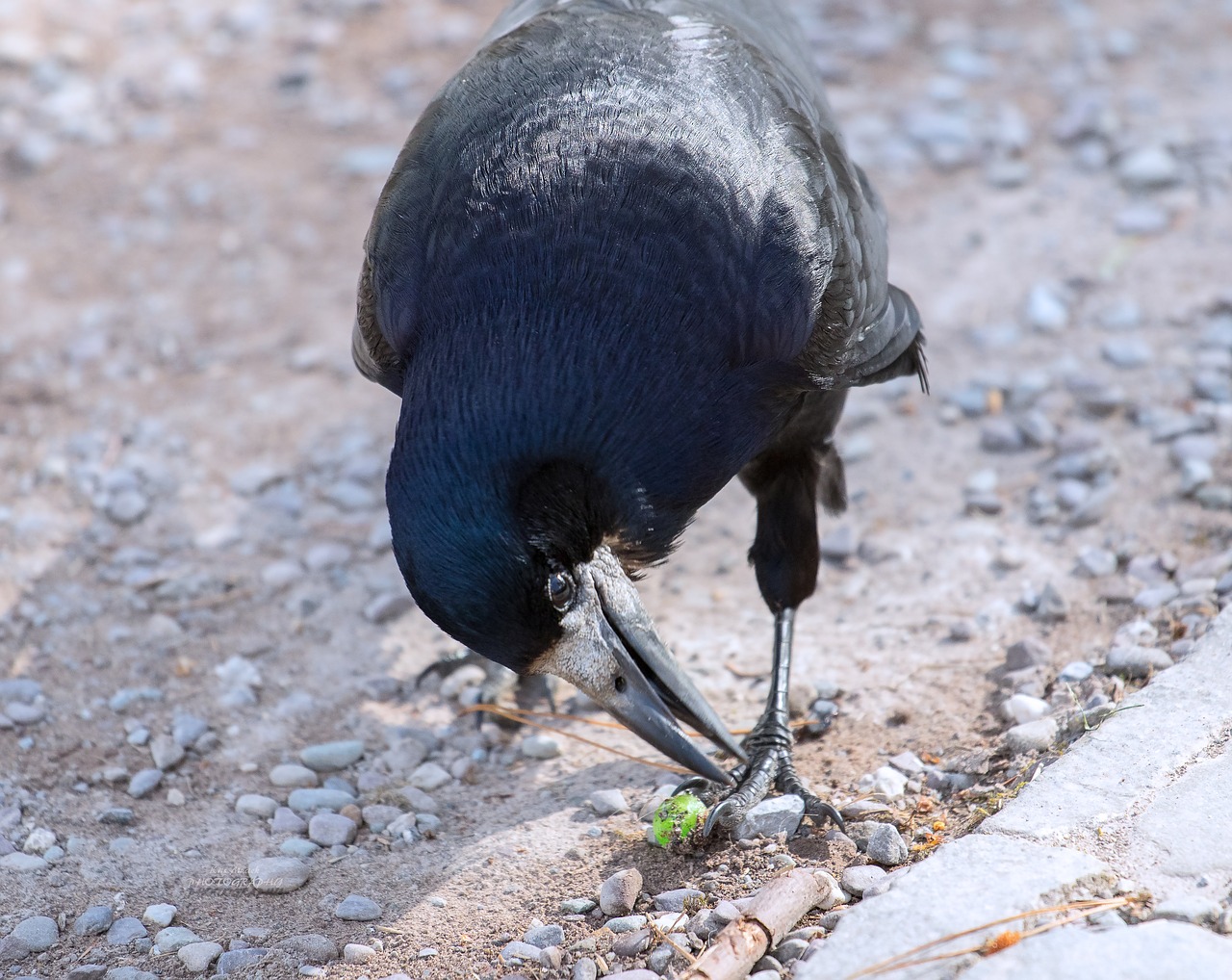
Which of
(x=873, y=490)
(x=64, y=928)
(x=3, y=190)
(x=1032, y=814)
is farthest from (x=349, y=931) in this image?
(x=3, y=190)

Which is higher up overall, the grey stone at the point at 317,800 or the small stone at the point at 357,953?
the small stone at the point at 357,953

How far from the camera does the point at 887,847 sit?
2930 millimetres

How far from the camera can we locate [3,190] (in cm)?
666

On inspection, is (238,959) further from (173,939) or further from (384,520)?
(384,520)

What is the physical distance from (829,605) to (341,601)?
1.63 m

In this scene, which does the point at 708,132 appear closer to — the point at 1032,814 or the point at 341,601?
the point at 1032,814

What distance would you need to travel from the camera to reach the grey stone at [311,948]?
2938 millimetres

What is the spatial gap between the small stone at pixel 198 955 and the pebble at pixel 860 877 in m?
1.39

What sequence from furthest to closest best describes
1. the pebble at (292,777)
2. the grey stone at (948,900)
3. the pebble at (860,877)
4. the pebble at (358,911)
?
the pebble at (292,777) → the pebble at (358,911) → the pebble at (860,877) → the grey stone at (948,900)

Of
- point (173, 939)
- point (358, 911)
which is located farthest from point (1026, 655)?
point (173, 939)

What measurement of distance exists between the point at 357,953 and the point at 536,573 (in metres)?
0.96

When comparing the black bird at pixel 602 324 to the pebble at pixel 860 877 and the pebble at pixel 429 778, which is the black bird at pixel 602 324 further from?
the pebble at pixel 429 778

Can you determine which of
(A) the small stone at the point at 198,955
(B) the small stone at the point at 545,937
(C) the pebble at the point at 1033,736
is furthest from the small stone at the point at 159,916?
(C) the pebble at the point at 1033,736

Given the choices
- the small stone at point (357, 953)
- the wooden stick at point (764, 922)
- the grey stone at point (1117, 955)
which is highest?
Answer: the grey stone at point (1117, 955)
